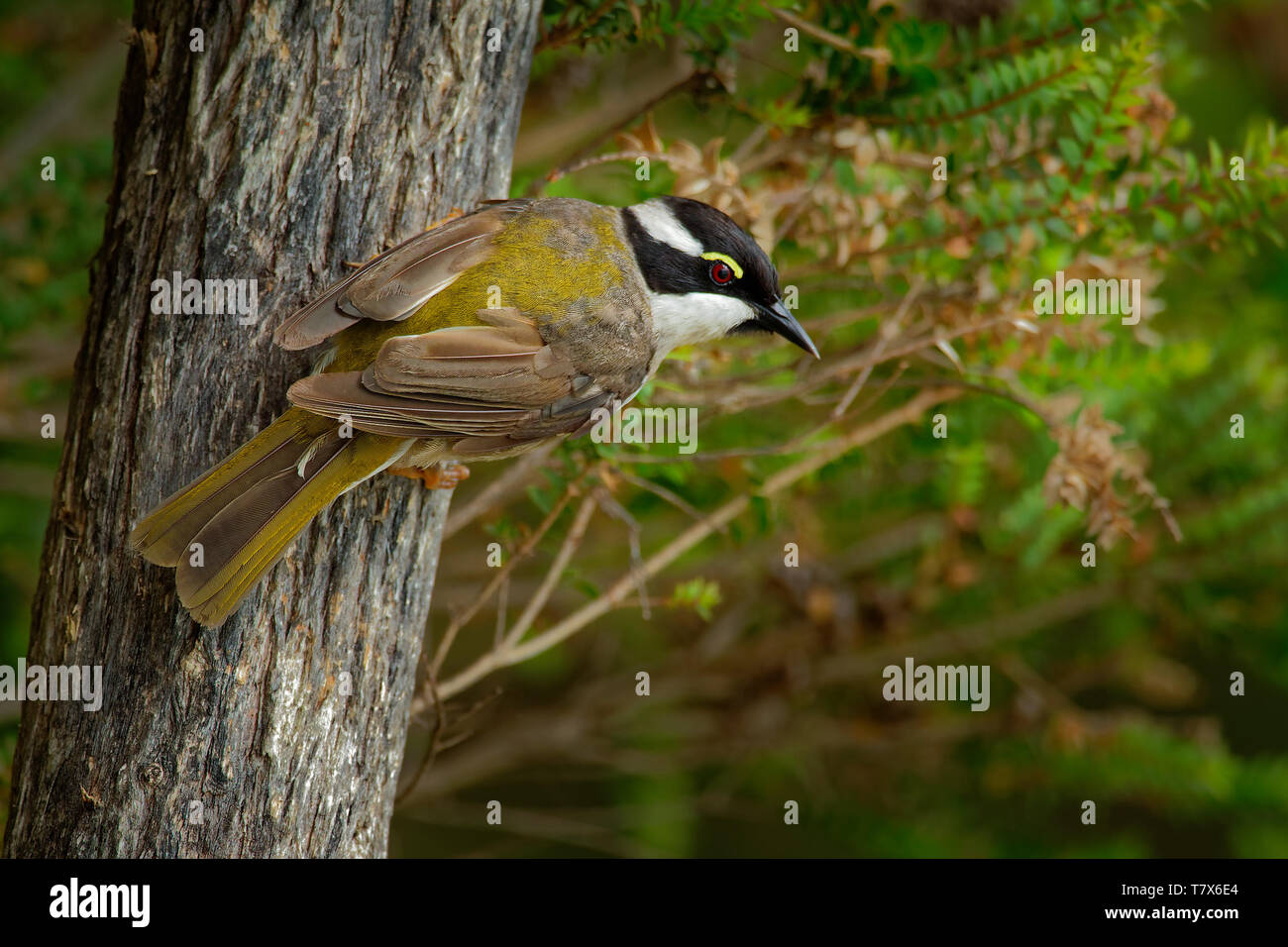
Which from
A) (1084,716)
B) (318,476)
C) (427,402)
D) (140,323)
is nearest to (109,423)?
(140,323)

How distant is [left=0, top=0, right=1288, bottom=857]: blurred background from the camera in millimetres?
3479

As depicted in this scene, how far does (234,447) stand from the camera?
253 cm

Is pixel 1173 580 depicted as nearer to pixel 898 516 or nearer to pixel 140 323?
pixel 898 516

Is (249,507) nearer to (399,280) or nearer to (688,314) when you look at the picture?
(399,280)

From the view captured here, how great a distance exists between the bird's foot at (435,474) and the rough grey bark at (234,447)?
0.04 metres

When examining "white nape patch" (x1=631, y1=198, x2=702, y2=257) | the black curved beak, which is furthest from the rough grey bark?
the black curved beak

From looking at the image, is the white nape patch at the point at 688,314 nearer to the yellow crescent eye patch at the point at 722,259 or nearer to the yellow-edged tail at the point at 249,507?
the yellow crescent eye patch at the point at 722,259

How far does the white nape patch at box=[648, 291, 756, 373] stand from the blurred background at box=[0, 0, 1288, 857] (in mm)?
205

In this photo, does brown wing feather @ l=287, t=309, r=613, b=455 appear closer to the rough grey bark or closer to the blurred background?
the rough grey bark

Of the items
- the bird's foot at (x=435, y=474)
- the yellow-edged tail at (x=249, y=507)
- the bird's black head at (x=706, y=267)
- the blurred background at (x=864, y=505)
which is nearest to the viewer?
the yellow-edged tail at (x=249, y=507)

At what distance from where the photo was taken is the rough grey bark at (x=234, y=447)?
2.38 metres

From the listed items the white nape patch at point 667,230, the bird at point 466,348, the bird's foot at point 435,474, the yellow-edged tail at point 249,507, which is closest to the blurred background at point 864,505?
the white nape patch at point 667,230

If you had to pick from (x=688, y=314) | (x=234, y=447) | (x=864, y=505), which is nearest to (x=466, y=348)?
(x=234, y=447)

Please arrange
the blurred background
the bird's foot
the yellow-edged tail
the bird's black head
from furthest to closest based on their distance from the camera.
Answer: the blurred background
the bird's black head
the bird's foot
the yellow-edged tail
